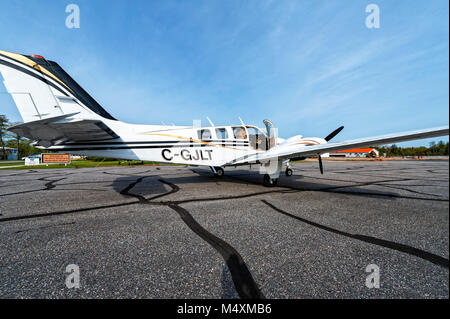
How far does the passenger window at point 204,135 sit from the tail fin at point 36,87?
3654 mm

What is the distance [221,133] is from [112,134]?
377cm

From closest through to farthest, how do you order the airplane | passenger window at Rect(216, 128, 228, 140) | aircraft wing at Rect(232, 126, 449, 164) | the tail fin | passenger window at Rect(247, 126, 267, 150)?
aircraft wing at Rect(232, 126, 449, 164), the airplane, the tail fin, passenger window at Rect(216, 128, 228, 140), passenger window at Rect(247, 126, 267, 150)

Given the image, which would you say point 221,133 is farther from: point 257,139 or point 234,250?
point 234,250

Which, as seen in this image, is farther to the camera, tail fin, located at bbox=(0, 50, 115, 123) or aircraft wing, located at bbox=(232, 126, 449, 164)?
tail fin, located at bbox=(0, 50, 115, 123)

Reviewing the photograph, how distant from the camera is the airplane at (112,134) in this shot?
4.43 metres

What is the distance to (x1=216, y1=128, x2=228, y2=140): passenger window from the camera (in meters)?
6.99

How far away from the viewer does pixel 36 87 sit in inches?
193

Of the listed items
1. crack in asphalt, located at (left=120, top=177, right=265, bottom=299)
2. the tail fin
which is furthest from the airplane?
crack in asphalt, located at (left=120, top=177, right=265, bottom=299)

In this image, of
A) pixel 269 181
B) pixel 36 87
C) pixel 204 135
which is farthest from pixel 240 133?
pixel 36 87

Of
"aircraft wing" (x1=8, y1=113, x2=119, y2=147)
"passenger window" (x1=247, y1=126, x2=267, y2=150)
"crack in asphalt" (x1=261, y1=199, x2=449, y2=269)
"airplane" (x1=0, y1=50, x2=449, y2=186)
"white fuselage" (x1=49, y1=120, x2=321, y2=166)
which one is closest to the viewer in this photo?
"crack in asphalt" (x1=261, y1=199, x2=449, y2=269)

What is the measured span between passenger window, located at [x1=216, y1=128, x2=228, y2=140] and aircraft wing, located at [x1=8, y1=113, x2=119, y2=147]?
11.6 feet

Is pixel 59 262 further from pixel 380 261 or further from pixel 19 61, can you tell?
pixel 19 61

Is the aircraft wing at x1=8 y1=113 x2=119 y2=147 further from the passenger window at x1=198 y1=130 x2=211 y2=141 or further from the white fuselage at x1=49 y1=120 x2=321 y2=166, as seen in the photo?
the passenger window at x1=198 y1=130 x2=211 y2=141
